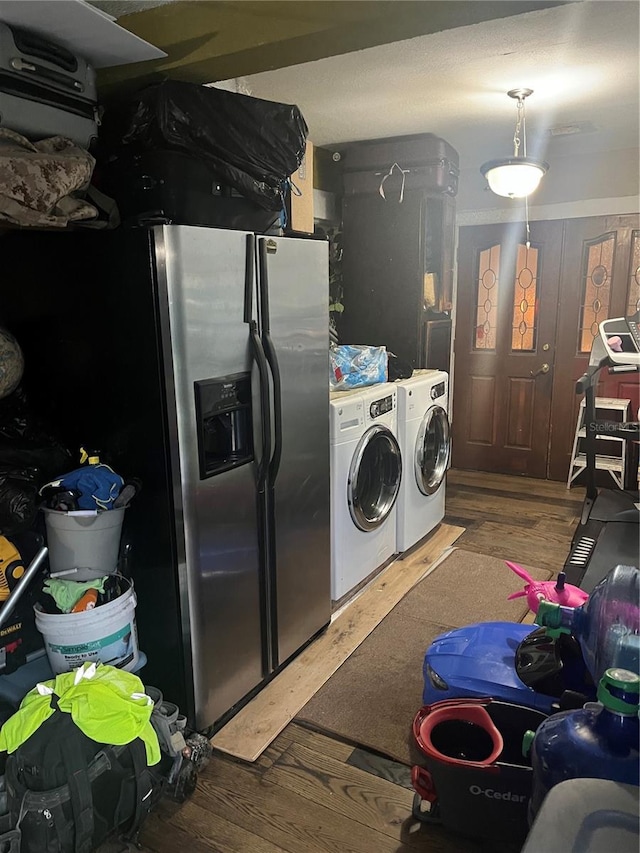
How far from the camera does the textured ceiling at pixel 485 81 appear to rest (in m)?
2.25

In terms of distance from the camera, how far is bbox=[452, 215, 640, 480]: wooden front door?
448 centimetres

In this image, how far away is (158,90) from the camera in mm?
1926

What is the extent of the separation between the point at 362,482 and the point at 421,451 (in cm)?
56

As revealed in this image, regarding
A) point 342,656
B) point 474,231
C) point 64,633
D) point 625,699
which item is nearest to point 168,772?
point 64,633

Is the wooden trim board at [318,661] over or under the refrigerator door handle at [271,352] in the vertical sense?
under

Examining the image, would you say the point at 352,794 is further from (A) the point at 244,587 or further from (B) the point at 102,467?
(B) the point at 102,467

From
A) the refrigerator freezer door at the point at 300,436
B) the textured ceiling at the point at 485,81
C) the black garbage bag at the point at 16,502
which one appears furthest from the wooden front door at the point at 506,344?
the black garbage bag at the point at 16,502

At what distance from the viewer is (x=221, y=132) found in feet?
6.76

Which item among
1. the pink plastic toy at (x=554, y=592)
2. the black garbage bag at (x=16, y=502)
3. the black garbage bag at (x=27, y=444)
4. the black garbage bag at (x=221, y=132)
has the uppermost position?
the black garbage bag at (x=221, y=132)

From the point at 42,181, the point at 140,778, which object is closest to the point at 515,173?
the point at 42,181

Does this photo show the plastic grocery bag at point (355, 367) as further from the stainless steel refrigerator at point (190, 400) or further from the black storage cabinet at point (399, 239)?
the black storage cabinet at point (399, 239)

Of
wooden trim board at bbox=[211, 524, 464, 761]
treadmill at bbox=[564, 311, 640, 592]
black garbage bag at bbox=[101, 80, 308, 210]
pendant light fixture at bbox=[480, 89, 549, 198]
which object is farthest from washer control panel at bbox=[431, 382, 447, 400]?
black garbage bag at bbox=[101, 80, 308, 210]

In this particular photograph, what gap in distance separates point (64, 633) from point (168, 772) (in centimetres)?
53

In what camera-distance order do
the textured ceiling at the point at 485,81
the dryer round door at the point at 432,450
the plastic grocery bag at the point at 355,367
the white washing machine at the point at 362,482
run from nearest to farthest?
the textured ceiling at the point at 485,81, the white washing machine at the point at 362,482, the plastic grocery bag at the point at 355,367, the dryer round door at the point at 432,450
